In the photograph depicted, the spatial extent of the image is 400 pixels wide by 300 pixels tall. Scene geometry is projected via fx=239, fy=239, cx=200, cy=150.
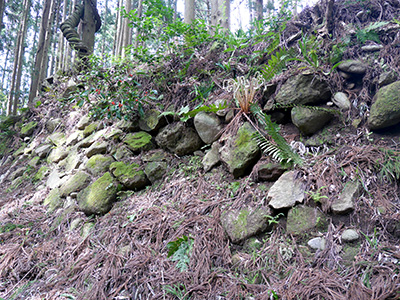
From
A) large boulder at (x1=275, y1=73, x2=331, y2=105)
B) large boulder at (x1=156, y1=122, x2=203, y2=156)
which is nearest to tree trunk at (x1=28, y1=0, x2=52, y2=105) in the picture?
large boulder at (x1=156, y1=122, x2=203, y2=156)

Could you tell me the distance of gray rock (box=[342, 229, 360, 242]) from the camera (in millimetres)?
1781

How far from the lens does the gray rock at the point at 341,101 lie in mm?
2652

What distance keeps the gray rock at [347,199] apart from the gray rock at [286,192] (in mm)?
265

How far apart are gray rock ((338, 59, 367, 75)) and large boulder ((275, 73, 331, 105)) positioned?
0.33m

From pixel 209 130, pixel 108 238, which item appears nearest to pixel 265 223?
pixel 209 130

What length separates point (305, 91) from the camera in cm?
275

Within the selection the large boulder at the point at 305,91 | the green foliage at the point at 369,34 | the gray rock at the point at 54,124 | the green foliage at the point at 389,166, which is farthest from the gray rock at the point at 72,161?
the green foliage at the point at 369,34

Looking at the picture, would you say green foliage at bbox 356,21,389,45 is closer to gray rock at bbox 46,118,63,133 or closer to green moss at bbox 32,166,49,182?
green moss at bbox 32,166,49,182

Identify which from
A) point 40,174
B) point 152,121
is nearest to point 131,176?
point 152,121

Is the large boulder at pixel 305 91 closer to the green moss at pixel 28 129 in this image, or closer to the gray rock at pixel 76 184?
the gray rock at pixel 76 184

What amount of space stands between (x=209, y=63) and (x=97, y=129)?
7.51 feet

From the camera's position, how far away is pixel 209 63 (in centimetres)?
376

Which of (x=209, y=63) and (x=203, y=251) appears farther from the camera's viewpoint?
(x=209, y=63)

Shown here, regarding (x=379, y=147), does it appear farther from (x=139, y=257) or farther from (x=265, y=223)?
(x=139, y=257)
